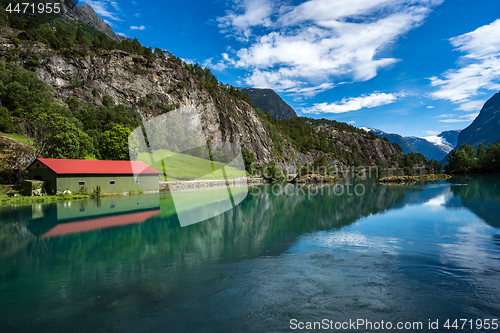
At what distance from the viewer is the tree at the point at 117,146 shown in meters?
58.4

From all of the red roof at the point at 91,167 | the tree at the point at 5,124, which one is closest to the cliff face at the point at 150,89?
the tree at the point at 5,124

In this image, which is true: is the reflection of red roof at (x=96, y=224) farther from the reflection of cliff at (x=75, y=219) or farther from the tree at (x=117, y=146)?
the tree at (x=117, y=146)

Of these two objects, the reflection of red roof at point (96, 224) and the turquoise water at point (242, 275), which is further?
the reflection of red roof at point (96, 224)

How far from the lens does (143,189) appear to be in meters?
44.1

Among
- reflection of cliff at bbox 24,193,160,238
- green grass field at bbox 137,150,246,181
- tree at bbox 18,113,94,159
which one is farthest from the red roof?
reflection of cliff at bbox 24,193,160,238

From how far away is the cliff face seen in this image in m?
87.0

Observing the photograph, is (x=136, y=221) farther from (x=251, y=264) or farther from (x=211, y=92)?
(x=211, y=92)

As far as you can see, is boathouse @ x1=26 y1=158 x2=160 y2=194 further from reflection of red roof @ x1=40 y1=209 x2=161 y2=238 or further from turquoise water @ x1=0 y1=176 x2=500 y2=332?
turquoise water @ x1=0 y1=176 x2=500 y2=332

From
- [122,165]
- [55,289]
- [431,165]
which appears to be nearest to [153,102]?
[122,165]

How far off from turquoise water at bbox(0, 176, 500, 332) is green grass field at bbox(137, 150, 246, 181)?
41.9m

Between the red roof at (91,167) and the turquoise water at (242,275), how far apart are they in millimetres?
20583

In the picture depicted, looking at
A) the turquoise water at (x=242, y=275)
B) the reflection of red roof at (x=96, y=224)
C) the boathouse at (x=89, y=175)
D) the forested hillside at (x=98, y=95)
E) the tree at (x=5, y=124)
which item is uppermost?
the forested hillside at (x=98, y=95)

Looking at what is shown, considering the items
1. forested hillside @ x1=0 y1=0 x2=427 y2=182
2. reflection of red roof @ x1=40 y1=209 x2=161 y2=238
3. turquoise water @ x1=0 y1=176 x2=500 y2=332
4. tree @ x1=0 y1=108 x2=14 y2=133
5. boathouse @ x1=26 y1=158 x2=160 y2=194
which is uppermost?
forested hillside @ x1=0 y1=0 x2=427 y2=182

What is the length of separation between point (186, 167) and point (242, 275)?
65.7 m
